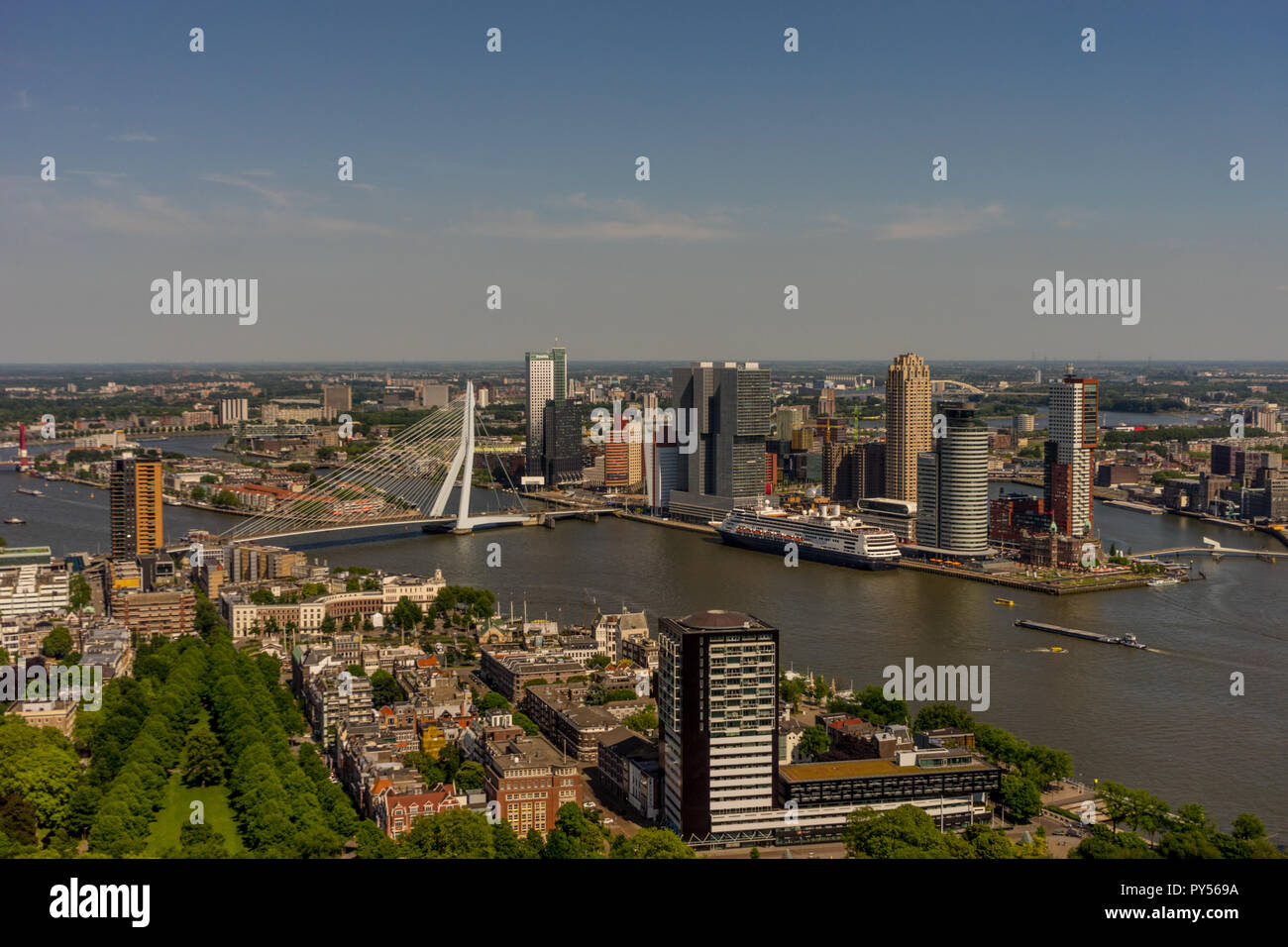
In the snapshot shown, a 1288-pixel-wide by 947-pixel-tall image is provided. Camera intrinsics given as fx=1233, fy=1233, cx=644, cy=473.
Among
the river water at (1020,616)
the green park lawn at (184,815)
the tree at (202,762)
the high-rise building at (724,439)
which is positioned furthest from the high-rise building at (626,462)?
the green park lawn at (184,815)

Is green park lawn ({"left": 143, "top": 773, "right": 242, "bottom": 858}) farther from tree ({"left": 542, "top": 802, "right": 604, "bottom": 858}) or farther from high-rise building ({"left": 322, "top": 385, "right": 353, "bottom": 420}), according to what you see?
high-rise building ({"left": 322, "top": 385, "right": 353, "bottom": 420})

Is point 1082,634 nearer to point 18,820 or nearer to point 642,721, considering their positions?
point 642,721

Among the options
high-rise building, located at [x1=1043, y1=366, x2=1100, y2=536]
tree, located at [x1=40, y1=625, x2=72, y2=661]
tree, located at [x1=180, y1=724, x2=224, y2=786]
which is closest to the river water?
high-rise building, located at [x1=1043, y1=366, x2=1100, y2=536]

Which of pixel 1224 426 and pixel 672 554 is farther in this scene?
pixel 1224 426

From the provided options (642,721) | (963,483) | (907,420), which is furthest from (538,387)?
(642,721)
